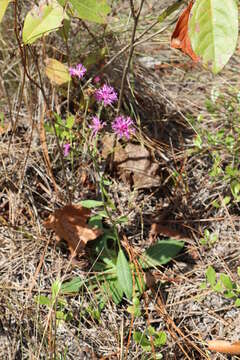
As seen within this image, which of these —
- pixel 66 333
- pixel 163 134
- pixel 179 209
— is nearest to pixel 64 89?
pixel 163 134

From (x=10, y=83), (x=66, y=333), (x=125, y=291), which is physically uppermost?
(x=10, y=83)

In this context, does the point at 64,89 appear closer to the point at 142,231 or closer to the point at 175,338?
the point at 142,231

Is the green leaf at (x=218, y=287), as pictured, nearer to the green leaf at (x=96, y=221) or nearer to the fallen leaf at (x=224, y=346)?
the fallen leaf at (x=224, y=346)

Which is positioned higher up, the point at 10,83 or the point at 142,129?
the point at 10,83

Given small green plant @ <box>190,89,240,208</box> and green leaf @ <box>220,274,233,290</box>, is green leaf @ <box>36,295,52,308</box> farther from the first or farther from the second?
small green plant @ <box>190,89,240,208</box>

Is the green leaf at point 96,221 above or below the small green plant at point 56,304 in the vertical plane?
above

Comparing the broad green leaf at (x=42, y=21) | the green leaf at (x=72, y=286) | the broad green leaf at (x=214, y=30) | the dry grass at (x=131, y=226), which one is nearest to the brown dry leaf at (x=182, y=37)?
the broad green leaf at (x=214, y=30)
